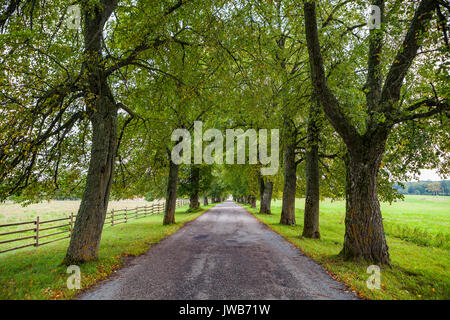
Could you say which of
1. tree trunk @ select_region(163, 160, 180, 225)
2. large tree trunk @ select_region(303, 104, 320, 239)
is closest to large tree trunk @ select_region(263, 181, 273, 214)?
tree trunk @ select_region(163, 160, 180, 225)

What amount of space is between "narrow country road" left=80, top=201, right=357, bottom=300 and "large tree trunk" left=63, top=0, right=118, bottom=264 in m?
1.54

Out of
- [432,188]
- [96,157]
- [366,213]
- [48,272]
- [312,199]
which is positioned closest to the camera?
[48,272]

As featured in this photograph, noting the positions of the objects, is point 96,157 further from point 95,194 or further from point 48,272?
point 48,272

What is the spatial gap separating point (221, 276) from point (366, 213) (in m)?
4.71

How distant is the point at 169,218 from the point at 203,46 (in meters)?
12.1

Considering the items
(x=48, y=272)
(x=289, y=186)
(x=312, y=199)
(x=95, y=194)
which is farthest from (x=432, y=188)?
(x=48, y=272)

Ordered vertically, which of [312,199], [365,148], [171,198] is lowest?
[171,198]

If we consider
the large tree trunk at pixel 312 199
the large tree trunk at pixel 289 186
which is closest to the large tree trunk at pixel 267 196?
the large tree trunk at pixel 289 186

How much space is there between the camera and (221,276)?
5.52 meters

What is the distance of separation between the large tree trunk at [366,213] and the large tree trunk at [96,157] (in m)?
7.95

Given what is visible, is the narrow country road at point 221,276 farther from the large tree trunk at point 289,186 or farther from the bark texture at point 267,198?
the bark texture at point 267,198

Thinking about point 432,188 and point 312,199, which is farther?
point 432,188
